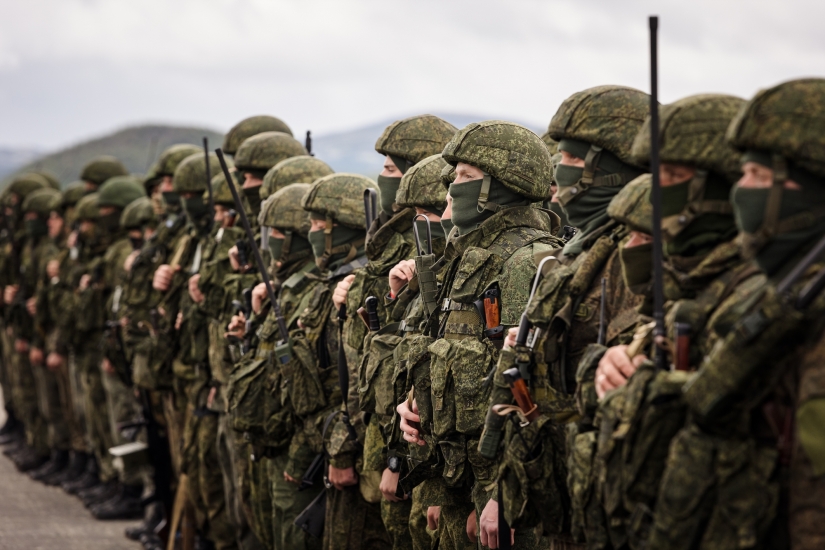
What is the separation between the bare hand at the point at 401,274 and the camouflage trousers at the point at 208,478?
440 centimetres

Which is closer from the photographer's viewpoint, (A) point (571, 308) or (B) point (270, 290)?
(A) point (571, 308)

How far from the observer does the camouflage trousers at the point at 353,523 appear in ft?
27.0

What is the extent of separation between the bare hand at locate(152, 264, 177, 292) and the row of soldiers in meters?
0.05

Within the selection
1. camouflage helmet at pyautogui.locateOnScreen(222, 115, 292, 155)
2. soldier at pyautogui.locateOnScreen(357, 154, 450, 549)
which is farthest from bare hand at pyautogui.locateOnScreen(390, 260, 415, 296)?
camouflage helmet at pyautogui.locateOnScreen(222, 115, 292, 155)

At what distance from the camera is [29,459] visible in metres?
18.1

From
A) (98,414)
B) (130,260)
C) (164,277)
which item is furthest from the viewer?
(98,414)

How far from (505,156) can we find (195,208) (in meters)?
6.39

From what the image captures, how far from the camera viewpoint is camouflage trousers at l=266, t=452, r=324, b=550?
880 centimetres

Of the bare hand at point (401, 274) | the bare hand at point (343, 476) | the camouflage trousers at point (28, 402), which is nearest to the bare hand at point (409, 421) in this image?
the bare hand at point (401, 274)

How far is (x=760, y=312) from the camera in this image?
3773 millimetres

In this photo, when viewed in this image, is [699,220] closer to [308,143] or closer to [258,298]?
[258,298]

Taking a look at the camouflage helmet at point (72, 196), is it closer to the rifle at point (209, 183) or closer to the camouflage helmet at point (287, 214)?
the rifle at point (209, 183)

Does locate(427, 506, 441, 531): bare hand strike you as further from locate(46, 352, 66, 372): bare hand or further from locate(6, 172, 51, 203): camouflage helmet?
locate(6, 172, 51, 203): camouflage helmet

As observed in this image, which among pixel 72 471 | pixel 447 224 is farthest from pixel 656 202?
pixel 72 471
